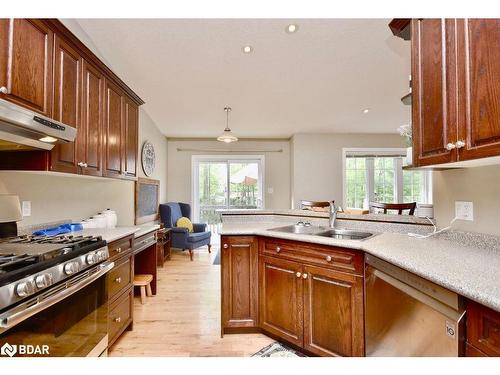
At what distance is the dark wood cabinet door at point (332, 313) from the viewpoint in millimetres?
1496

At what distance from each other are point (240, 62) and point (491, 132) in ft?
8.05

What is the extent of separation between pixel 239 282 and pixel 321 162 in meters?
4.15

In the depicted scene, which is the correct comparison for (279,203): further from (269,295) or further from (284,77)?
(269,295)

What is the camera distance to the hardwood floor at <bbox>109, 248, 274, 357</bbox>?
185 cm

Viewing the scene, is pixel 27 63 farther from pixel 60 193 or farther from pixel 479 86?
pixel 479 86

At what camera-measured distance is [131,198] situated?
11.9 feet

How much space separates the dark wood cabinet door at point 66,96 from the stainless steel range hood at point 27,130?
156 millimetres

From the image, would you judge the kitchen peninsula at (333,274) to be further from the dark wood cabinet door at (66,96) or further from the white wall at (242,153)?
the white wall at (242,153)

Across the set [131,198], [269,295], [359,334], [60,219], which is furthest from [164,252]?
[359,334]

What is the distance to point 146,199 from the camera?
4.31m

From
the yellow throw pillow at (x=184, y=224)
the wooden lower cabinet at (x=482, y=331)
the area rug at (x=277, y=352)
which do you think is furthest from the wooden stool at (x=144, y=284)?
the wooden lower cabinet at (x=482, y=331)

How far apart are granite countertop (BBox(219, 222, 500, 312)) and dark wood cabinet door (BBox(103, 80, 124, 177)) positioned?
5.43 ft

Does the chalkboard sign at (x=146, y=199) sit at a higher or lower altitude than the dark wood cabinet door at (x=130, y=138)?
lower
